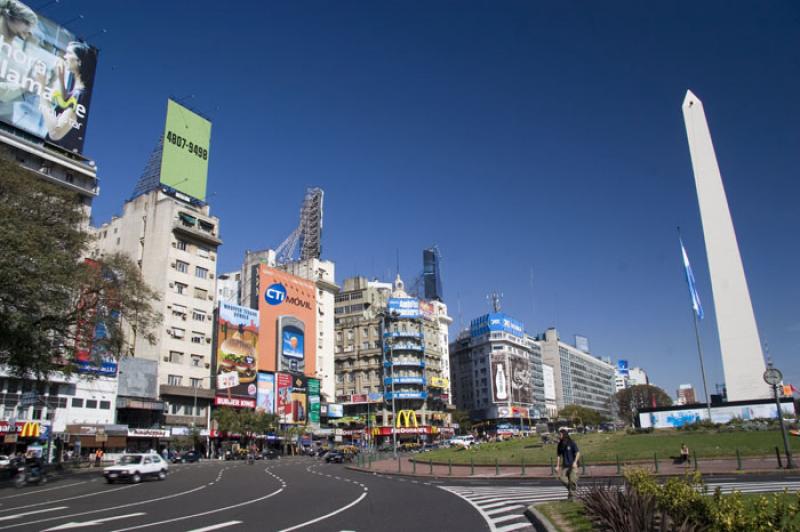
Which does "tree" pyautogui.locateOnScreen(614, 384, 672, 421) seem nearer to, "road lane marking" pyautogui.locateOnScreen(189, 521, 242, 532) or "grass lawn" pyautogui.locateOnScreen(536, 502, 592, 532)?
"grass lawn" pyautogui.locateOnScreen(536, 502, 592, 532)

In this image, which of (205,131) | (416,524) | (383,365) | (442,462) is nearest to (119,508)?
(416,524)

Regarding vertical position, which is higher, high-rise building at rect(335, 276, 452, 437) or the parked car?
high-rise building at rect(335, 276, 452, 437)

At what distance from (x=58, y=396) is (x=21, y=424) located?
4911mm

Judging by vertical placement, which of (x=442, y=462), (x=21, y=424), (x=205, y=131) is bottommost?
(x=442, y=462)

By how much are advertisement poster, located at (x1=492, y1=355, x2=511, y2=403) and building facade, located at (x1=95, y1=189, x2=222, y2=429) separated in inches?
2849

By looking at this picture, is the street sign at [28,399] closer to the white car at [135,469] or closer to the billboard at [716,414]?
the white car at [135,469]

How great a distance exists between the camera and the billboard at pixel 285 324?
91.3 meters

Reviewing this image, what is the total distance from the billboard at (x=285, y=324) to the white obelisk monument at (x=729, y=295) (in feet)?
204

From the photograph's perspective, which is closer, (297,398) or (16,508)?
(16,508)

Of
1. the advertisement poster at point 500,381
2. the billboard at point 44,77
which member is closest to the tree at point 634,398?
the advertisement poster at point 500,381

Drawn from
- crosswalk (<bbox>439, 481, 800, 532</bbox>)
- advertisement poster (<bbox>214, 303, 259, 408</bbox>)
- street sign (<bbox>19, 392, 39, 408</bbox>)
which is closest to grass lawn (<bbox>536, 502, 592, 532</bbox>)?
crosswalk (<bbox>439, 481, 800, 532</bbox>)

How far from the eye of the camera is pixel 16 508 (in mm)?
Result: 17094

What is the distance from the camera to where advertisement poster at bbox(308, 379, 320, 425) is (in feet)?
315

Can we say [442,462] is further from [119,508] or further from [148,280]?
[148,280]
